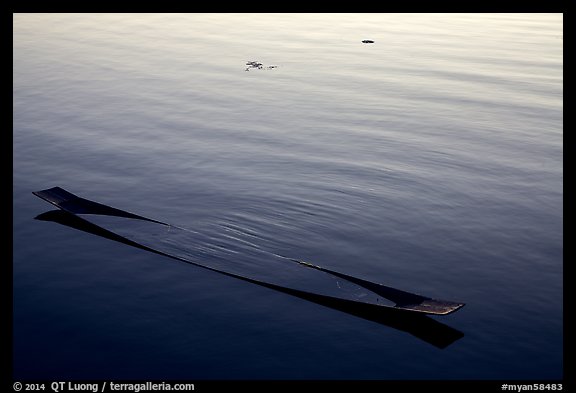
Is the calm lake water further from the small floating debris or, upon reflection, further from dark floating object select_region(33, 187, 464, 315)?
dark floating object select_region(33, 187, 464, 315)

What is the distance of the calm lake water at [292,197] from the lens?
14.1 metres

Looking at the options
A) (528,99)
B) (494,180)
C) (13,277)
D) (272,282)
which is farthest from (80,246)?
(528,99)

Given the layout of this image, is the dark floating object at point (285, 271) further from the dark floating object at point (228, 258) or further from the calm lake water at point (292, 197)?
the calm lake water at point (292, 197)

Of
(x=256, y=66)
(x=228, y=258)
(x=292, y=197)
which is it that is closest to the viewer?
(x=228, y=258)

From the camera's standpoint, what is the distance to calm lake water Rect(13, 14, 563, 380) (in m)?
14.1

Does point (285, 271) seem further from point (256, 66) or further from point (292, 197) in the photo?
point (256, 66)

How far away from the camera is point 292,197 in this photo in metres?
21.6

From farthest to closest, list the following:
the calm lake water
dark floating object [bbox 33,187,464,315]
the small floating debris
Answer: the small floating debris
dark floating object [bbox 33,187,464,315]
the calm lake water

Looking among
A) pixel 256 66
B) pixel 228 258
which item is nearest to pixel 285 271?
pixel 228 258

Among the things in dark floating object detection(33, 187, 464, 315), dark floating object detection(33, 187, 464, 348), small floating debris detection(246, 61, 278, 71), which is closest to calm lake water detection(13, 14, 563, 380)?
small floating debris detection(246, 61, 278, 71)

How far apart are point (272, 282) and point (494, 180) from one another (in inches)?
426

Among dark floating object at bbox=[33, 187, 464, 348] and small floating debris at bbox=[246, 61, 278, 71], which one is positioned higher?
small floating debris at bbox=[246, 61, 278, 71]

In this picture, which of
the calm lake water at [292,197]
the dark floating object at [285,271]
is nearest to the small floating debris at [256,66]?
the calm lake water at [292,197]
